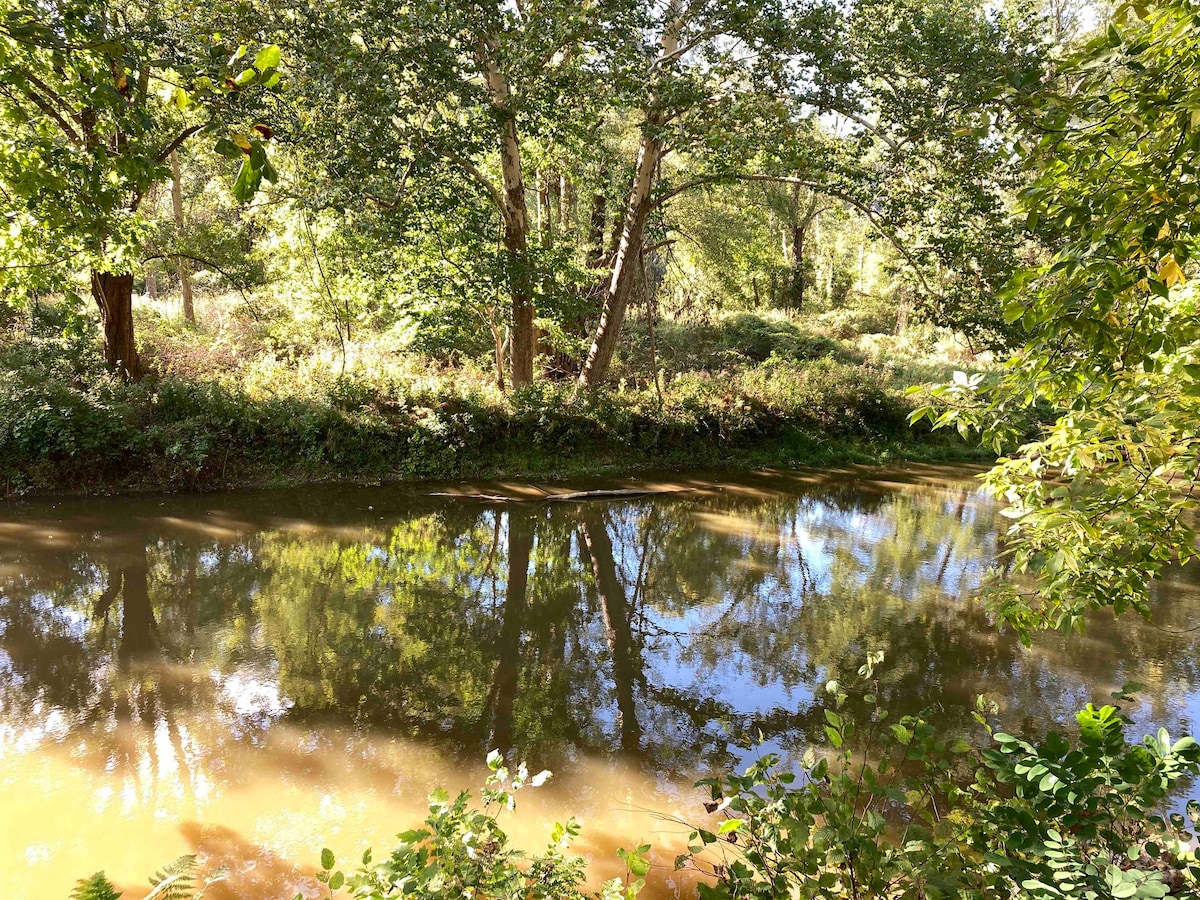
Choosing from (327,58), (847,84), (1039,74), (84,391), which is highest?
(847,84)

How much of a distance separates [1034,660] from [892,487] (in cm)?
746

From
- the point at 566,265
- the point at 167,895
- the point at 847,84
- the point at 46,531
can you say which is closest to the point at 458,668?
the point at 167,895

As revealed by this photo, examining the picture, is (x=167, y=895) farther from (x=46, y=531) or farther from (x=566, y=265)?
(x=566, y=265)

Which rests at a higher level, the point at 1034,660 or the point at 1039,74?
the point at 1039,74

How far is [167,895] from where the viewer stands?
2.17m

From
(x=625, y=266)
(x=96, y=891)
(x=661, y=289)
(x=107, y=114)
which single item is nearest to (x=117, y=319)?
(x=107, y=114)

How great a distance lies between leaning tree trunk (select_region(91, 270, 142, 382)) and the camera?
1059 cm

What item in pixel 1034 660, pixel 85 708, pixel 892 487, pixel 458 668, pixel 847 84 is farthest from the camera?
pixel 892 487

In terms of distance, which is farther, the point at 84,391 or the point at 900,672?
the point at 84,391

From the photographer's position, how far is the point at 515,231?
12.0m

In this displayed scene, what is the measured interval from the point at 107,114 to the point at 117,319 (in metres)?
7.56

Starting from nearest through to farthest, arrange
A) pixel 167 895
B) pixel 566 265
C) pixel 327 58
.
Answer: pixel 167 895
pixel 327 58
pixel 566 265

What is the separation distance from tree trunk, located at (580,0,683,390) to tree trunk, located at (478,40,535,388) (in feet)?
4.28

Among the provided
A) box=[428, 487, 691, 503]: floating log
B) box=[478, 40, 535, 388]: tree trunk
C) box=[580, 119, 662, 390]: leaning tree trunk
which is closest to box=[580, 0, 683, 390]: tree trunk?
box=[580, 119, 662, 390]: leaning tree trunk
